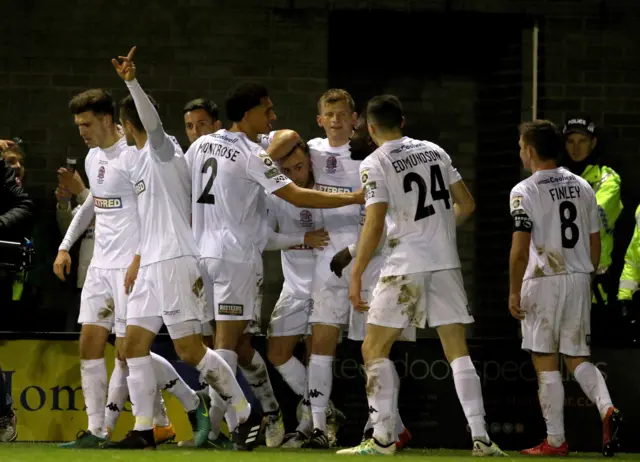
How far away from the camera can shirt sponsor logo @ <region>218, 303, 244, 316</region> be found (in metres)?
7.12

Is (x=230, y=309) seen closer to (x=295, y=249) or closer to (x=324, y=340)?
(x=324, y=340)

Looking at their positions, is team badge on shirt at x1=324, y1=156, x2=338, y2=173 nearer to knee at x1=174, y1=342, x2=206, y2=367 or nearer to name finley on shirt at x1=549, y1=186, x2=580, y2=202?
name finley on shirt at x1=549, y1=186, x2=580, y2=202

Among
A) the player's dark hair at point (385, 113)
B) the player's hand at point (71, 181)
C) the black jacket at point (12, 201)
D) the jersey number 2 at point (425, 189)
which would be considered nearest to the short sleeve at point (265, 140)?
the player's dark hair at point (385, 113)

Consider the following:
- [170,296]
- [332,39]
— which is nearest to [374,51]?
[332,39]

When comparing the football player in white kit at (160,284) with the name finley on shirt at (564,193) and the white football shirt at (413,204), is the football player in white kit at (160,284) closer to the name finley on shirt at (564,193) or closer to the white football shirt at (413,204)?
the white football shirt at (413,204)

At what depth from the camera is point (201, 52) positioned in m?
11.3

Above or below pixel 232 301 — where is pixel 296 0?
above

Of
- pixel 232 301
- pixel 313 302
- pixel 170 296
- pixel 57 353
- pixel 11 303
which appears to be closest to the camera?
pixel 170 296

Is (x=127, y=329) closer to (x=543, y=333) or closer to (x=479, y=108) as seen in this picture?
(x=543, y=333)

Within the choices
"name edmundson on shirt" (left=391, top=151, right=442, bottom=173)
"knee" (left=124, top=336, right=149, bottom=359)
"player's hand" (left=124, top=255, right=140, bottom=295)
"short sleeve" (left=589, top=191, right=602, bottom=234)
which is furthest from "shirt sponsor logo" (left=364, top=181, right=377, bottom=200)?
"short sleeve" (left=589, top=191, right=602, bottom=234)

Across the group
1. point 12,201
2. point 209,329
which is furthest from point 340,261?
point 12,201

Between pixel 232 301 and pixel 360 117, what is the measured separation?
5.32ft

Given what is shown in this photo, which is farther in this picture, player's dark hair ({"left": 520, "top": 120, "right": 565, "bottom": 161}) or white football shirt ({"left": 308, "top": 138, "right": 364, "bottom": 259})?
white football shirt ({"left": 308, "top": 138, "right": 364, "bottom": 259})

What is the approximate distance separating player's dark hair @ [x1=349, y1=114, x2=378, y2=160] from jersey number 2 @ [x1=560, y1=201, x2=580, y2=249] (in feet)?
4.22
